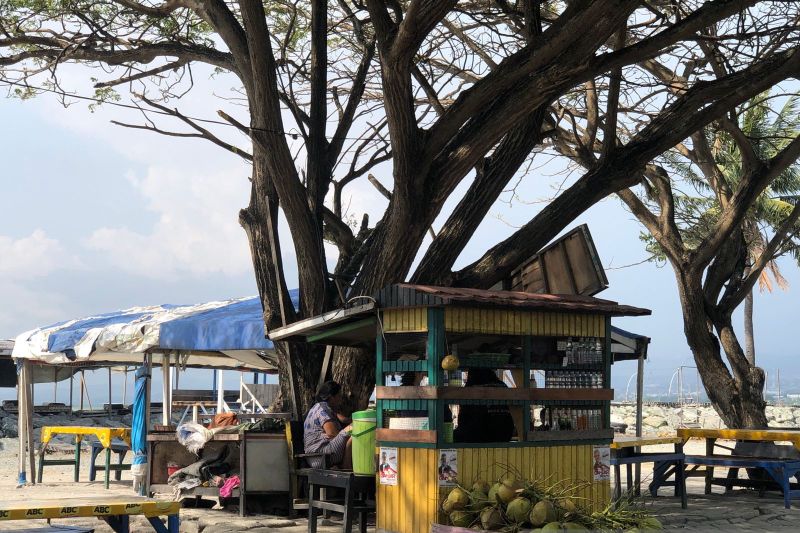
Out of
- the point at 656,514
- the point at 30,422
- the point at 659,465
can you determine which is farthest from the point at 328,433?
the point at 30,422

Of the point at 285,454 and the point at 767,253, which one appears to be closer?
the point at 285,454

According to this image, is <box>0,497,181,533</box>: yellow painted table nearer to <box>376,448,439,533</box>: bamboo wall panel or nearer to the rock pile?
<box>376,448,439,533</box>: bamboo wall panel

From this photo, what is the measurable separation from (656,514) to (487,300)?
14.9 feet

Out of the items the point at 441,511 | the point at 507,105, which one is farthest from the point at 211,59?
the point at 441,511

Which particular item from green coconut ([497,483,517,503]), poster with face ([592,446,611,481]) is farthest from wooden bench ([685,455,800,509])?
green coconut ([497,483,517,503])

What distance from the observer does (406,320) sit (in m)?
8.62

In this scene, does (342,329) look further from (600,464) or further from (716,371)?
(716,371)

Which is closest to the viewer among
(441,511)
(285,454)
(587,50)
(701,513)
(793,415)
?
(441,511)

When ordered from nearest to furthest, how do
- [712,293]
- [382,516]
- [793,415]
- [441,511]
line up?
[441,511] → [382,516] → [712,293] → [793,415]

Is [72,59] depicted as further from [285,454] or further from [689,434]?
[689,434]

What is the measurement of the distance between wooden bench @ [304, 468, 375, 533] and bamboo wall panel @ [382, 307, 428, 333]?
4.81 feet

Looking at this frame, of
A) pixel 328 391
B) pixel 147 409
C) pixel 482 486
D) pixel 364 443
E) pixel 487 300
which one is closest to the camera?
pixel 482 486

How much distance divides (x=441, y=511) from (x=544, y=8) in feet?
33.1

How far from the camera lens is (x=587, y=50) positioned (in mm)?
9961
